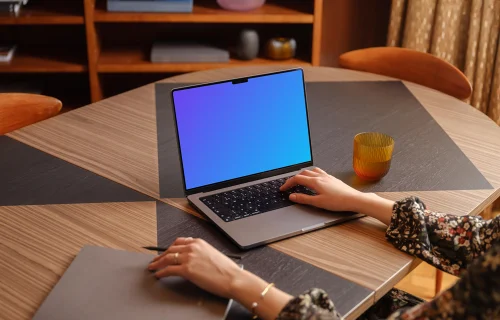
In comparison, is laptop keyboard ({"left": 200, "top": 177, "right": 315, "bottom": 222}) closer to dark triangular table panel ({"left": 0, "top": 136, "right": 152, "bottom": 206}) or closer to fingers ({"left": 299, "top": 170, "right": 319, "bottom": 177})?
fingers ({"left": 299, "top": 170, "right": 319, "bottom": 177})

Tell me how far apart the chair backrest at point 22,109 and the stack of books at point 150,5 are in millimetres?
914

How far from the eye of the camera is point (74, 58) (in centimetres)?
300

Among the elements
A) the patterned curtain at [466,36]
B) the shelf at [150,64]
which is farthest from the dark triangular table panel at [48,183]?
the patterned curtain at [466,36]

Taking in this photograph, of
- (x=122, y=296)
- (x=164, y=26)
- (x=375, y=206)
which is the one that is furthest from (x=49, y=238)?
(x=164, y=26)

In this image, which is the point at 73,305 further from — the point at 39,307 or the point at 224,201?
the point at 224,201

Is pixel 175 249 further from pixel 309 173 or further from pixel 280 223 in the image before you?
pixel 309 173

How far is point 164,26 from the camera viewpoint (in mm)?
3189

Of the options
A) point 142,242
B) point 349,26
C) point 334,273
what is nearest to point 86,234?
point 142,242

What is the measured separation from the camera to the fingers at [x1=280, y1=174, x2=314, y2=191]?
1394mm

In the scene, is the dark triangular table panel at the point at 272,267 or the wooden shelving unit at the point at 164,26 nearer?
the dark triangular table panel at the point at 272,267

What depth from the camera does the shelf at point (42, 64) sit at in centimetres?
287

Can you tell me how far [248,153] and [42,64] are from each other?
1.76 meters

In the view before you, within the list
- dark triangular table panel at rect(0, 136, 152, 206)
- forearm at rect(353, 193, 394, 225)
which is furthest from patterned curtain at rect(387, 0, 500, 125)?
dark triangular table panel at rect(0, 136, 152, 206)

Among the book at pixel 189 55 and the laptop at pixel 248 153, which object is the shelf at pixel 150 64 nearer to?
the book at pixel 189 55
